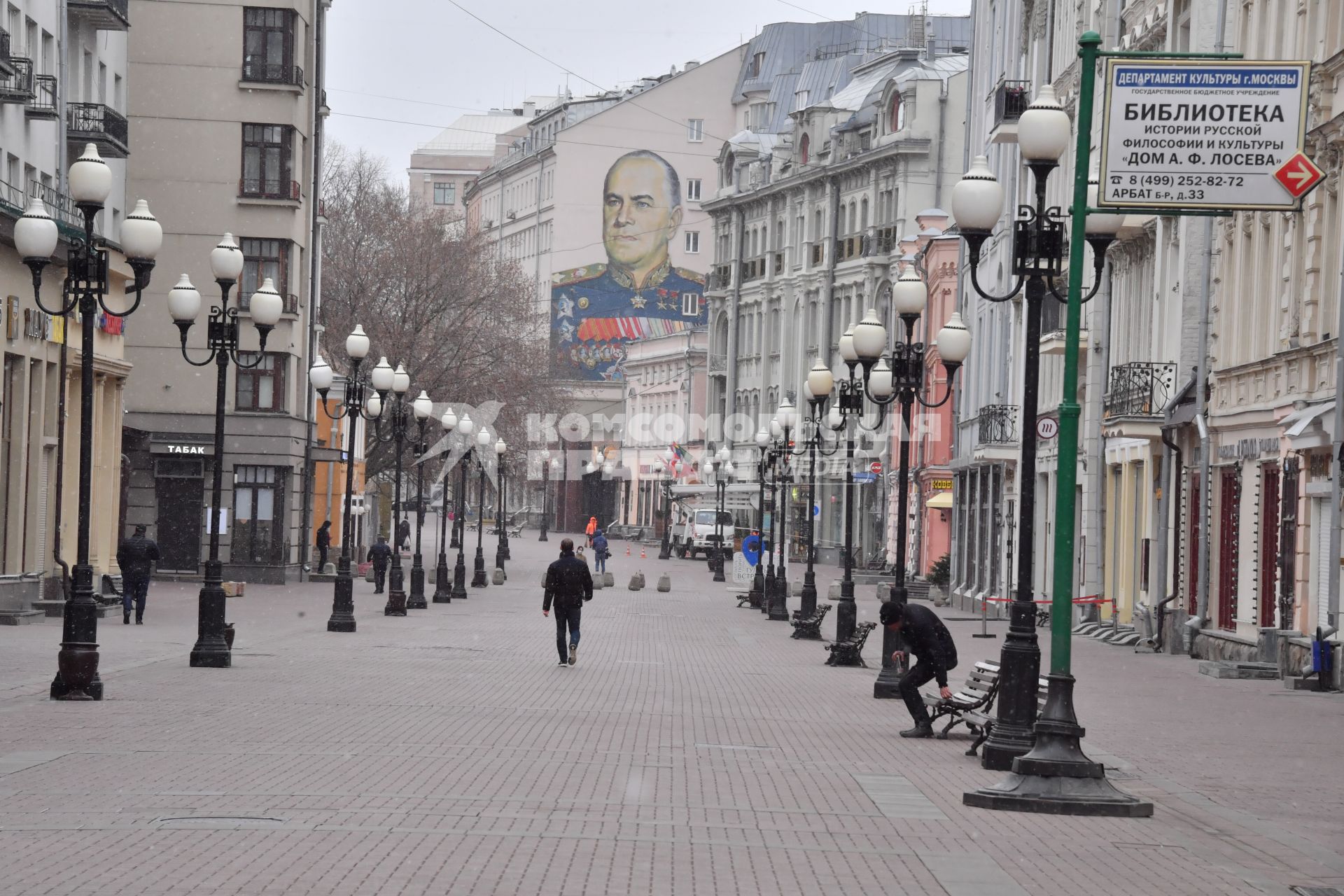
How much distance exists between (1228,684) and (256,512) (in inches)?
1286

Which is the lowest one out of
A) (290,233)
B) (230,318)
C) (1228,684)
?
(1228,684)

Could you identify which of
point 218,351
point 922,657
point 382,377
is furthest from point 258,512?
point 922,657

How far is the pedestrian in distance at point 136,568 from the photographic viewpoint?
32.4 metres

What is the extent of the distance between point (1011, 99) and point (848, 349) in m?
19.1

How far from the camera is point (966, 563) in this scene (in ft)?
179

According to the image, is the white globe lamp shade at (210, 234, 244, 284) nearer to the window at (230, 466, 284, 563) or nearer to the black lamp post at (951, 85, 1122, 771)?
the black lamp post at (951, 85, 1122, 771)

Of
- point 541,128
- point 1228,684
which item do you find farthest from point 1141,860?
point 541,128

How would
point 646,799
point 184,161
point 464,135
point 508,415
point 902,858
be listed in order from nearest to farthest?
point 902,858 → point 646,799 → point 184,161 → point 508,415 → point 464,135

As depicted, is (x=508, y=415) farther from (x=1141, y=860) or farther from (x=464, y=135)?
(x=464, y=135)

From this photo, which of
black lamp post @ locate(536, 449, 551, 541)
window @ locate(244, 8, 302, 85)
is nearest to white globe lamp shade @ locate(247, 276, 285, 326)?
window @ locate(244, 8, 302, 85)

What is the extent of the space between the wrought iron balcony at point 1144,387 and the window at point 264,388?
24925mm

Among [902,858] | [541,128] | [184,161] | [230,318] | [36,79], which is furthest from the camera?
[541,128]

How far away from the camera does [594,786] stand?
1352 centimetres

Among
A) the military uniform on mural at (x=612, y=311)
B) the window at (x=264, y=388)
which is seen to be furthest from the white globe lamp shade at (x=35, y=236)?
the military uniform on mural at (x=612, y=311)
